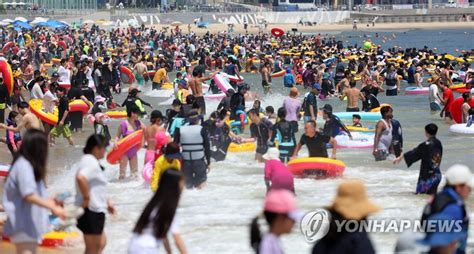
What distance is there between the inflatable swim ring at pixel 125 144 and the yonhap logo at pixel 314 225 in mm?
3085

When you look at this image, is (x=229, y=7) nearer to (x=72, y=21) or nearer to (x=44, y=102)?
(x=72, y=21)

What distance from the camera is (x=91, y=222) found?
7.30 metres

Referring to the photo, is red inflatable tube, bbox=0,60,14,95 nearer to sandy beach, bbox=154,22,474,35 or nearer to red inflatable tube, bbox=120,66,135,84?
red inflatable tube, bbox=120,66,135,84

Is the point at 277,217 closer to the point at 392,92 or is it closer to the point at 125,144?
the point at 125,144

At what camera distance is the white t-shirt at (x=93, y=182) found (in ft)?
23.1

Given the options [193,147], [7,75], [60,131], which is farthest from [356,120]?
[193,147]

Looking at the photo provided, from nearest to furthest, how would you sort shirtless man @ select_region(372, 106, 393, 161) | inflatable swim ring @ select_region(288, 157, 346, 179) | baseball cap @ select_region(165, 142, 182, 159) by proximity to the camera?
baseball cap @ select_region(165, 142, 182, 159) → inflatable swim ring @ select_region(288, 157, 346, 179) → shirtless man @ select_region(372, 106, 393, 161)

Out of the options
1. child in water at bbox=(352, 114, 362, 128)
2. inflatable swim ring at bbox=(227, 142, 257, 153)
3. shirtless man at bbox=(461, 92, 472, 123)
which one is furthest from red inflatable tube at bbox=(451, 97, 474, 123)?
inflatable swim ring at bbox=(227, 142, 257, 153)

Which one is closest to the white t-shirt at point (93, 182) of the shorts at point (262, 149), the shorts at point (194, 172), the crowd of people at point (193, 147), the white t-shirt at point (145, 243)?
the crowd of people at point (193, 147)

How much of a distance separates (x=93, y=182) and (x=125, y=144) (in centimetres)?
563

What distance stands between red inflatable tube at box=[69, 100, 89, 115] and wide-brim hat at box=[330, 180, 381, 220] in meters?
13.6

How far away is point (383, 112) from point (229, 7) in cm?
9741

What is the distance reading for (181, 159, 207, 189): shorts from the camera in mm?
A: 11430

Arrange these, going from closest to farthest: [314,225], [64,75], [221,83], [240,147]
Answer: [314,225] < [240,147] < [221,83] < [64,75]
